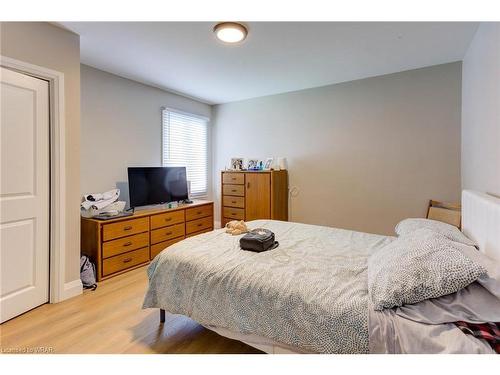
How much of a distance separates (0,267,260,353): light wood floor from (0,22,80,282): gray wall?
0.40m

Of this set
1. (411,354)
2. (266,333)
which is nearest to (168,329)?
(266,333)

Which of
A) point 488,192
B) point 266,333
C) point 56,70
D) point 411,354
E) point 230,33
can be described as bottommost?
point 266,333

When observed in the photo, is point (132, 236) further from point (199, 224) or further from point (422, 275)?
point (422, 275)

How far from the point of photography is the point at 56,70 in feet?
7.38

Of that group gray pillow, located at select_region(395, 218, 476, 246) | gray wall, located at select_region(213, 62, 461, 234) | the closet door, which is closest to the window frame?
gray wall, located at select_region(213, 62, 461, 234)

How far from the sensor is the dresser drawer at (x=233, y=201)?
4.24 meters

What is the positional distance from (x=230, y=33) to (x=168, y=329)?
2478 mm

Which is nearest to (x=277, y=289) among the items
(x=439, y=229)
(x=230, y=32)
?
(x=439, y=229)

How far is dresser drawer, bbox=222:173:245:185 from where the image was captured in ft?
13.8

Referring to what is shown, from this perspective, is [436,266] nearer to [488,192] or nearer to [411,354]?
[411,354]

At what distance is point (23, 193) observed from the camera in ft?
6.86

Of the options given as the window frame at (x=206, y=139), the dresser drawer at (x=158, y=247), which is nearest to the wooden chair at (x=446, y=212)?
the dresser drawer at (x=158, y=247)

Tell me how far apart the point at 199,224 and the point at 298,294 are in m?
2.91
